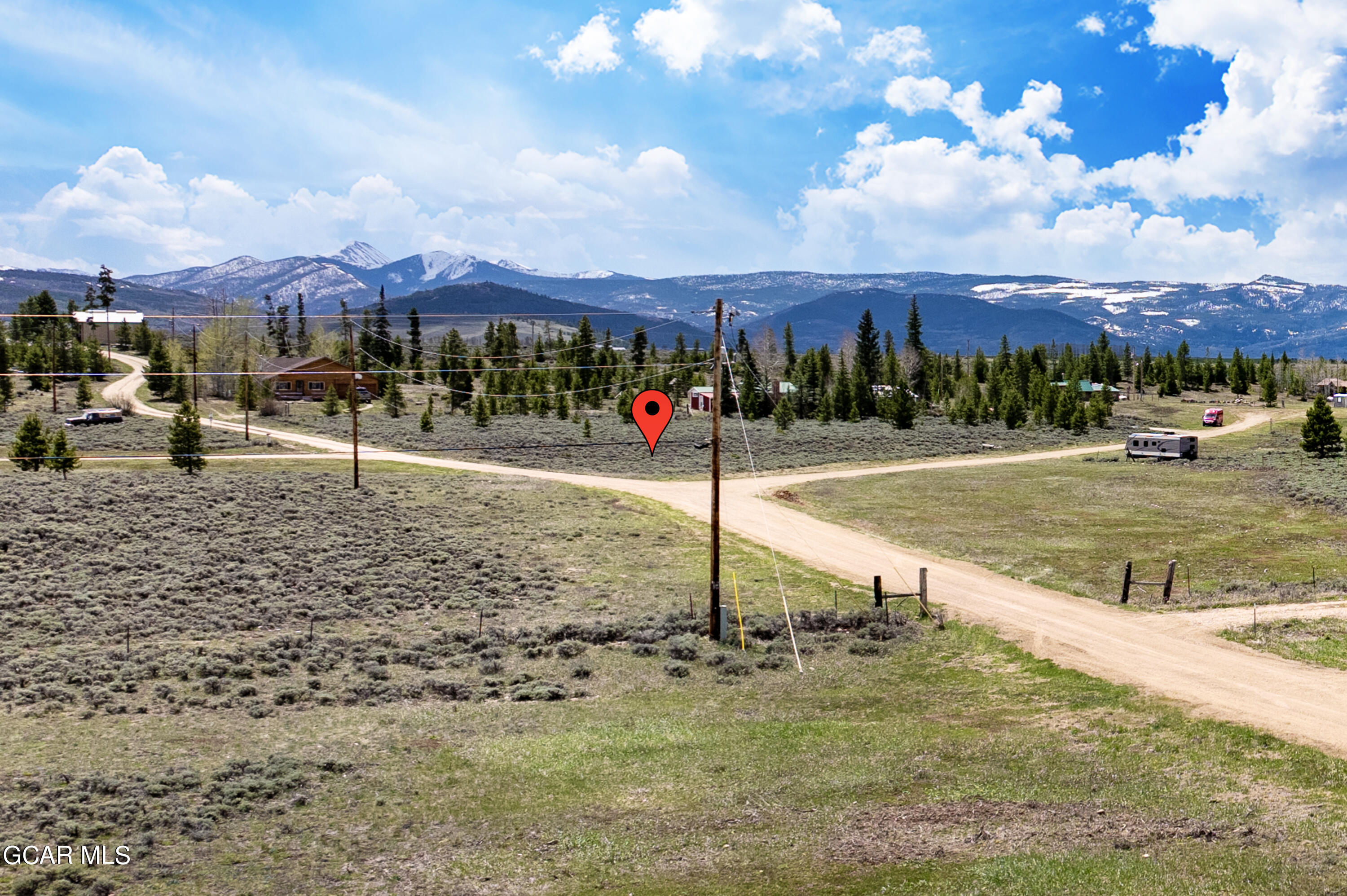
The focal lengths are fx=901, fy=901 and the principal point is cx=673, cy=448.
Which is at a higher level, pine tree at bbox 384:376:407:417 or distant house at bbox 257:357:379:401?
distant house at bbox 257:357:379:401

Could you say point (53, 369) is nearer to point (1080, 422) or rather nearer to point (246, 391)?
point (246, 391)

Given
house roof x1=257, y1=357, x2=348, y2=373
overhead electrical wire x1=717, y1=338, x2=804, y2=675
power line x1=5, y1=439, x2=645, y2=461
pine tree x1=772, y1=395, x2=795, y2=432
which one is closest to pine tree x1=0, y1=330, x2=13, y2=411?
power line x1=5, y1=439, x2=645, y2=461

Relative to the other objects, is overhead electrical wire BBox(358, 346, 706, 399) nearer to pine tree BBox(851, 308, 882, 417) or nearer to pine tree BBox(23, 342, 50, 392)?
pine tree BBox(851, 308, 882, 417)

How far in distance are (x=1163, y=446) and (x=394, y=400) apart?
280 ft

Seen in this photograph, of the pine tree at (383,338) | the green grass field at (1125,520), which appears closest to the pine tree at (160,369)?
the pine tree at (383,338)

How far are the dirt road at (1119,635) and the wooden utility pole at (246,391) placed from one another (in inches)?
1392

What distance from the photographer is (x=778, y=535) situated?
45.8 m

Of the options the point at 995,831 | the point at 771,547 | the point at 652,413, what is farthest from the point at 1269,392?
the point at 995,831

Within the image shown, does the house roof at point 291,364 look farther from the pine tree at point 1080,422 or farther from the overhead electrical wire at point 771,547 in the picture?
the pine tree at point 1080,422

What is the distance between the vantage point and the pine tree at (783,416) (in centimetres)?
10481

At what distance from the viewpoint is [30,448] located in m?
59.1

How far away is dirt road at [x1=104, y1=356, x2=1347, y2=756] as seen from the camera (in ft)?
63.9

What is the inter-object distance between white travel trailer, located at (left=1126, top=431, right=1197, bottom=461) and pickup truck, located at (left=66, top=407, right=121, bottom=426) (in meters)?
97.2

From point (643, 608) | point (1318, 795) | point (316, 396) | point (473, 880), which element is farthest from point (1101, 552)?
point (316, 396)
